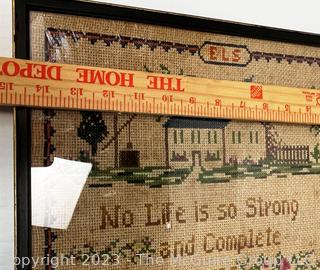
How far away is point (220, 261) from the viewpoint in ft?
1.78

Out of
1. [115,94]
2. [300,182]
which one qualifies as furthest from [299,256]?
[115,94]

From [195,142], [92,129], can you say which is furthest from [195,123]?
[92,129]

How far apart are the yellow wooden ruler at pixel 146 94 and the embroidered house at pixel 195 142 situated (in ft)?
0.06

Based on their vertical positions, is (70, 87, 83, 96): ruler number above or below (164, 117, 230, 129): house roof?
above

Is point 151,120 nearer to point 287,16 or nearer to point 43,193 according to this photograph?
point 43,193

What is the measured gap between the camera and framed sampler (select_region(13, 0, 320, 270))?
486 mm

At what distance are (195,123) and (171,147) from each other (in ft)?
0.14

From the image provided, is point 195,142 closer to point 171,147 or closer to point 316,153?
point 171,147

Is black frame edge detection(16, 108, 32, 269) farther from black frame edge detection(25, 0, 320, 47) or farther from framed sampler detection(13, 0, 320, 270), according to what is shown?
black frame edge detection(25, 0, 320, 47)

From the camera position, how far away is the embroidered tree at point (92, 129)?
0.50 meters

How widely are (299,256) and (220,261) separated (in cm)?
12

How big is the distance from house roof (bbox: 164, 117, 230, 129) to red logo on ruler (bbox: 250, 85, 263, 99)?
5cm

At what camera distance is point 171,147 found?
54cm

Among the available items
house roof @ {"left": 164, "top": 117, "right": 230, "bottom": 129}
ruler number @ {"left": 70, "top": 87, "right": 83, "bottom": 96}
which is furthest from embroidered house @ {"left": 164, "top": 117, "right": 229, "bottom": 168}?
ruler number @ {"left": 70, "top": 87, "right": 83, "bottom": 96}
